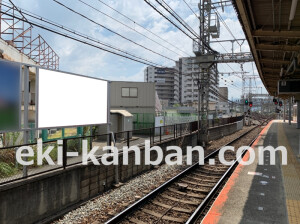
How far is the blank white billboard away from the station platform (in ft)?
16.2

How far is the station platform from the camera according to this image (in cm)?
576

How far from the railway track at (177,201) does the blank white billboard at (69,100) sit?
3.32m

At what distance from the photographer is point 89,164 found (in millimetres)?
7926

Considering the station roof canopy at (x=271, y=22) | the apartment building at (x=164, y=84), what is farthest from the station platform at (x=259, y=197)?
the apartment building at (x=164, y=84)

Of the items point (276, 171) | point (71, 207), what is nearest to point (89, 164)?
point (71, 207)

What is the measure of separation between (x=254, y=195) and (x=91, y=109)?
5.96 meters

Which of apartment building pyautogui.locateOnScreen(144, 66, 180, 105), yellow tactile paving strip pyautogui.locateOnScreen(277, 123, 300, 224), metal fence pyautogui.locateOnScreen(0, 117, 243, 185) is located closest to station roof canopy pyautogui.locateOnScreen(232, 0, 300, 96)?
yellow tactile paving strip pyautogui.locateOnScreen(277, 123, 300, 224)

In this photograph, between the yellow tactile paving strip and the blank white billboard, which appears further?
the blank white billboard

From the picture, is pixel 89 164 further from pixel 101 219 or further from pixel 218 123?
pixel 218 123

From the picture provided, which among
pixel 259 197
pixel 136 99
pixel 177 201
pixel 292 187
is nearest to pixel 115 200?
pixel 177 201

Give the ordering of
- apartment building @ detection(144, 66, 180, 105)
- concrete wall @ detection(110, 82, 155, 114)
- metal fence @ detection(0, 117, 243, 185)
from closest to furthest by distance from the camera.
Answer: metal fence @ detection(0, 117, 243, 185)
concrete wall @ detection(110, 82, 155, 114)
apartment building @ detection(144, 66, 180, 105)

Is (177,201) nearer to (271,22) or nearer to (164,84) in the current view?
(271,22)

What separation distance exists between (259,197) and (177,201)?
231 cm

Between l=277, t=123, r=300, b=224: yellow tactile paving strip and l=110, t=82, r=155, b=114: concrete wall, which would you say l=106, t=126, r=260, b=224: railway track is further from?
l=110, t=82, r=155, b=114: concrete wall
